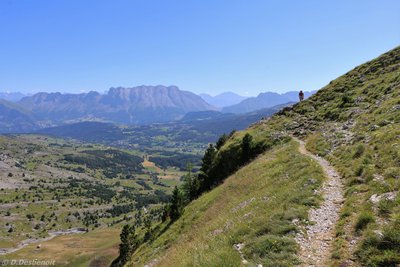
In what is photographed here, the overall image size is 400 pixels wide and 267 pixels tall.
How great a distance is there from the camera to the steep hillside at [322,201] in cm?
1444


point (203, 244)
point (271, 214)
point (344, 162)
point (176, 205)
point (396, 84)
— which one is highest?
point (396, 84)

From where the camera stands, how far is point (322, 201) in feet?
66.7

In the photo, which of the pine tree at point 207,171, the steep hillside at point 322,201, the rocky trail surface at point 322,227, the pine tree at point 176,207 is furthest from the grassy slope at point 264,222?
the pine tree at point 207,171

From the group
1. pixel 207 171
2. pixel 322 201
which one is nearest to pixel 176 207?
pixel 207 171

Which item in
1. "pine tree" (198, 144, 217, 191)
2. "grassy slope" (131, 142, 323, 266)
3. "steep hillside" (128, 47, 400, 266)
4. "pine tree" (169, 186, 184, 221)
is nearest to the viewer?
"steep hillside" (128, 47, 400, 266)

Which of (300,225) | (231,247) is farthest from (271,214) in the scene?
(231,247)

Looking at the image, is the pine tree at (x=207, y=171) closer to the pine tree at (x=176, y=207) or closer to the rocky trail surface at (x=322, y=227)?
the pine tree at (x=176, y=207)

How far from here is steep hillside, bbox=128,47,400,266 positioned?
14438 millimetres

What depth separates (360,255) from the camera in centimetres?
1315

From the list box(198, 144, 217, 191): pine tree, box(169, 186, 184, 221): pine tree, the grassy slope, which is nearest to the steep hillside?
the grassy slope

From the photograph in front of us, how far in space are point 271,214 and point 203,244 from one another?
16.2ft

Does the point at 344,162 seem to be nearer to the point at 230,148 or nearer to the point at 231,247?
the point at 231,247

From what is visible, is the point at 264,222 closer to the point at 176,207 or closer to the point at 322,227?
the point at 322,227

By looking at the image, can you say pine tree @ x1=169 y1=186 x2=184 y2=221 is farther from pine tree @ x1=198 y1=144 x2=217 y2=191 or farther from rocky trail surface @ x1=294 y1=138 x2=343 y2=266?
rocky trail surface @ x1=294 y1=138 x2=343 y2=266
